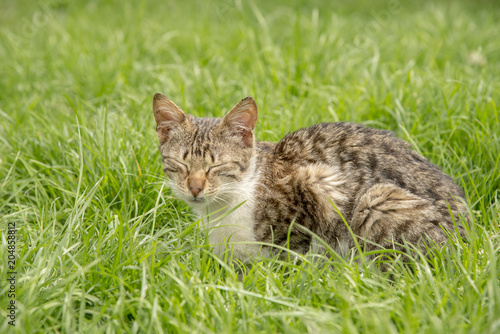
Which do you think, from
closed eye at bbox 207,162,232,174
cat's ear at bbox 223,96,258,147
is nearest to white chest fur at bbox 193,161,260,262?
closed eye at bbox 207,162,232,174

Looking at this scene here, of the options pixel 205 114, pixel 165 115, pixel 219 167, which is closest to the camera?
pixel 219 167

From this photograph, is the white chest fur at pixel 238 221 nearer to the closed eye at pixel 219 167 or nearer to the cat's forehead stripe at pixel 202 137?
the closed eye at pixel 219 167

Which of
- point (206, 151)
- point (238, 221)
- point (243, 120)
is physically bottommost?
point (238, 221)

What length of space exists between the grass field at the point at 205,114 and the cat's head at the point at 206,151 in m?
0.25

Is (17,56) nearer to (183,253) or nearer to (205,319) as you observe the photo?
(183,253)

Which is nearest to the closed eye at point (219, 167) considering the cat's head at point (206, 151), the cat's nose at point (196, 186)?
the cat's head at point (206, 151)

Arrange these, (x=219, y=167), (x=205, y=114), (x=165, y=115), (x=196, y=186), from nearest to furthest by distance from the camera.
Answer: (x=196, y=186), (x=219, y=167), (x=165, y=115), (x=205, y=114)

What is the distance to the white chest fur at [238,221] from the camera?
3.04 metres

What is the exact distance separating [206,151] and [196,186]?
26cm

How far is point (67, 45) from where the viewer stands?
240 inches

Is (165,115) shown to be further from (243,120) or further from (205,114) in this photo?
(205,114)

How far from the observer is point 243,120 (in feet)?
10.5

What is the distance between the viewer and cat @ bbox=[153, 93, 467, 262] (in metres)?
2.94

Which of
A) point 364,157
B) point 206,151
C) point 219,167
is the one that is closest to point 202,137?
point 206,151
